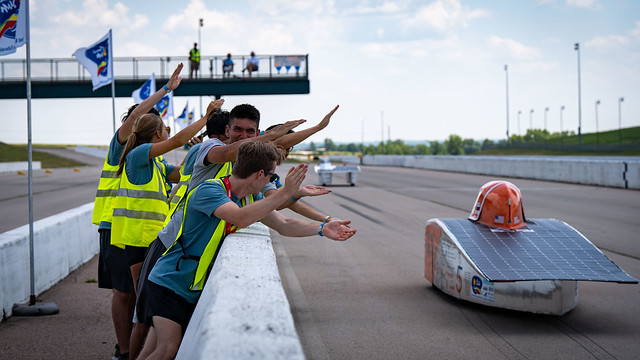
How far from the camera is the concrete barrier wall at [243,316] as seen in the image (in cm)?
201

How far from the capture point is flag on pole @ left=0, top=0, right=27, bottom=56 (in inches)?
264

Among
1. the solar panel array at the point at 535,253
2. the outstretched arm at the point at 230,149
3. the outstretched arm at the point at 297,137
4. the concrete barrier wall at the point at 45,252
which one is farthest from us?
the concrete barrier wall at the point at 45,252

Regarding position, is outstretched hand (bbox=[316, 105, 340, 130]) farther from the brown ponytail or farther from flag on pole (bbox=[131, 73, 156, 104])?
flag on pole (bbox=[131, 73, 156, 104])

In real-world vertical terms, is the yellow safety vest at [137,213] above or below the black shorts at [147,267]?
above

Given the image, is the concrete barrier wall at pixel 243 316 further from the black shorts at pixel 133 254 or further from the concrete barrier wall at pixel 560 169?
the concrete barrier wall at pixel 560 169

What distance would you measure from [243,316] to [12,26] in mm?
5929

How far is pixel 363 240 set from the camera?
471 inches

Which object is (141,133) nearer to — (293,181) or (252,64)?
(293,181)

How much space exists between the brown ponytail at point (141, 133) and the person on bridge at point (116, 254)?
143 millimetres

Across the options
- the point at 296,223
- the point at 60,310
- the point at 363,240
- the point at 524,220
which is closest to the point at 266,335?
the point at 296,223

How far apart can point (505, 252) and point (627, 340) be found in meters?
1.43

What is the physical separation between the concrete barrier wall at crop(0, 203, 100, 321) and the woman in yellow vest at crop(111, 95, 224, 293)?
207 centimetres

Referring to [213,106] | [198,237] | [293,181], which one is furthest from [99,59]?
[293,181]

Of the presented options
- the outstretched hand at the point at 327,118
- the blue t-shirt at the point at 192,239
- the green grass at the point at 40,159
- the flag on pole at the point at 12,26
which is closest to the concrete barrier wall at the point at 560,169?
the outstretched hand at the point at 327,118
